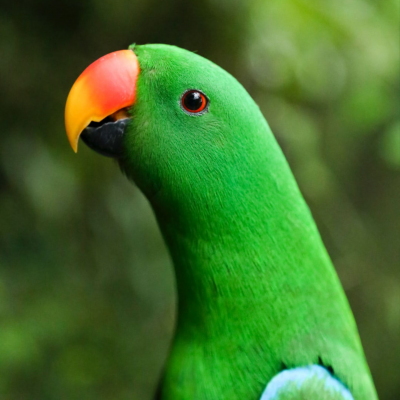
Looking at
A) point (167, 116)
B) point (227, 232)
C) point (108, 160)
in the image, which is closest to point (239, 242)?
point (227, 232)

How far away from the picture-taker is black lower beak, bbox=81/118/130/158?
0.90 m

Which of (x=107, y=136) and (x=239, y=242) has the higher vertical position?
(x=107, y=136)

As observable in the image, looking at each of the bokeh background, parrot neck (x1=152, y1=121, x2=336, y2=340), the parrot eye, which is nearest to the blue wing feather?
parrot neck (x1=152, y1=121, x2=336, y2=340)

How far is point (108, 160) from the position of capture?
1.78 m

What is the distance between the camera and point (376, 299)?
8.52ft

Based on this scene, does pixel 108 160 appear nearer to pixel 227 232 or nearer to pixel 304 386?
pixel 227 232

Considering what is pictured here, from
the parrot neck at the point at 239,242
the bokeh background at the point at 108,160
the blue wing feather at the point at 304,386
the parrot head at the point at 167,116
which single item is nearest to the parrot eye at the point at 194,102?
the parrot head at the point at 167,116

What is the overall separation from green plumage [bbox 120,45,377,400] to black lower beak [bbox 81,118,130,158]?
0.02 metres

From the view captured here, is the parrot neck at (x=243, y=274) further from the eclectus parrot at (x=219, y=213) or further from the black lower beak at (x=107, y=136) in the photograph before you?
the black lower beak at (x=107, y=136)

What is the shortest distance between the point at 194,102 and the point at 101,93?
0.18 meters

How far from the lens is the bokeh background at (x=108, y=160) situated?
1.58 meters

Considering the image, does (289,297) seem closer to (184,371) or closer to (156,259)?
(184,371)

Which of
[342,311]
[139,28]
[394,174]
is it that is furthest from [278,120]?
[394,174]

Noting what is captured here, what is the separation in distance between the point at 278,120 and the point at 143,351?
109 cm
